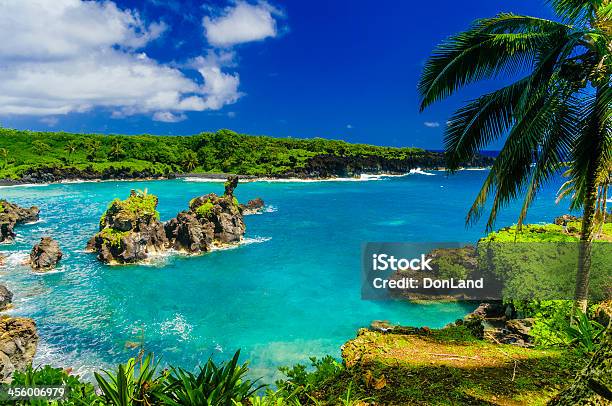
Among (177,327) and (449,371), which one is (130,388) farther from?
(177,327)

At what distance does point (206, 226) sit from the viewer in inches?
1560

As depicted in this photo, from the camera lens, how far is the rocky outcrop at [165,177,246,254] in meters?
37.9

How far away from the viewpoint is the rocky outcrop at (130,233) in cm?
3372

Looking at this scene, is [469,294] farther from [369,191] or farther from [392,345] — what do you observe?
[369,191]

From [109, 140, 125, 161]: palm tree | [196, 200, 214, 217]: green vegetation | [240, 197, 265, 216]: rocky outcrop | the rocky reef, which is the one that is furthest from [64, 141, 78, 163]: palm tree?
[196, 200, 214, 217]: green vegetation

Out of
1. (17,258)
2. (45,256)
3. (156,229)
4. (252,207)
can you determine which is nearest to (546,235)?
(156,229)

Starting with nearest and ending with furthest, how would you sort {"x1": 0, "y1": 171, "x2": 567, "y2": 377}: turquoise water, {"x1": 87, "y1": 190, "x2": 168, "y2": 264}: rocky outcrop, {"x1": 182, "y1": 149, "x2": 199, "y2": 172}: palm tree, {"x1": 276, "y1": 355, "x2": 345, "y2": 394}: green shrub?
{"x1": 276, "y1": 355, "x2": 345, "y2": 394}: green shrub, {"x1": 0, "y1": 171, "x2": 567, "y2": 377}: turquoise water, {"x1": 87, "y1": 190, "x2": 168, "y2": 264}: rocky outcrop, {"x1": 182, "y1": 149, "x2": 199, "y2": 172}: palm tree

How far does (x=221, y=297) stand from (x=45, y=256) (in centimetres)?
1512

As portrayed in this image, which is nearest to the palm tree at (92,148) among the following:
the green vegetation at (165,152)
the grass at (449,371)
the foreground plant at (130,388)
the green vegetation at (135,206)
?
the green vegetation at (165,152)

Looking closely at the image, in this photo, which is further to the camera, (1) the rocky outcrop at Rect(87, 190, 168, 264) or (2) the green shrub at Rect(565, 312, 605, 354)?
(1) the rocky outcrop at Rect(87, 190, 168, 264)

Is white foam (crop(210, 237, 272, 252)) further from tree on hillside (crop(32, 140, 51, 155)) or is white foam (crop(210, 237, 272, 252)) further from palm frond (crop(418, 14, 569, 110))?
tree on hillside (crop(32, 140, 51, 155))

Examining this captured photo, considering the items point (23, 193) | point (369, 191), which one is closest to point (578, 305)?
point (369, 191)

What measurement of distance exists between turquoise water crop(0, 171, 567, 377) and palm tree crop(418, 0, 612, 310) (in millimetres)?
11546

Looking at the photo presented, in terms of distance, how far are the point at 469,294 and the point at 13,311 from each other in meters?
28.3
